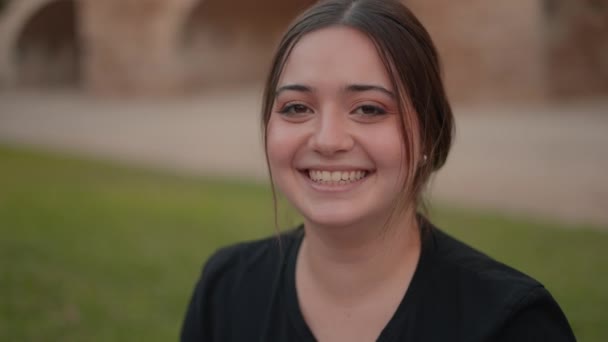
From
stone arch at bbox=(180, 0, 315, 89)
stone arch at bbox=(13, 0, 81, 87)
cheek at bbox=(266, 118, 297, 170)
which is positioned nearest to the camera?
cheek at bbox=(266, 118, 297, 170)

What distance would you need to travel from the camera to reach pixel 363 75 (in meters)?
1.21

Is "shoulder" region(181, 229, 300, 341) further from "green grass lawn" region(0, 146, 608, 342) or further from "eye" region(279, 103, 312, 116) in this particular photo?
"green grass lawn" region(0, 146, 608, 342)

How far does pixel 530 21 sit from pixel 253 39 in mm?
7103

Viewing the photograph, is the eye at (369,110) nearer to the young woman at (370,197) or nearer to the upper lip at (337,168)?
the young woman at (370,197)

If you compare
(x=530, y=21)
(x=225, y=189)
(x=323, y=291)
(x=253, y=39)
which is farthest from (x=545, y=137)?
(x=253, y=39)

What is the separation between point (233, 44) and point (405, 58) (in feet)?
43.6

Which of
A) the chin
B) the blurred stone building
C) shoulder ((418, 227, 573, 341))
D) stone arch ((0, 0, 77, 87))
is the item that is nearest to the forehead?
the chin

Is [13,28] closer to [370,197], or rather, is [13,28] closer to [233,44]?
[233,44]

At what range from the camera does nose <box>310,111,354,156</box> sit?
1190mm

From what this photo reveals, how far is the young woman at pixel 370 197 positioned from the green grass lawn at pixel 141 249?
1.32 metres

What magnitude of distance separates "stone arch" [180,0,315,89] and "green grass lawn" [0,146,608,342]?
716 centimetres

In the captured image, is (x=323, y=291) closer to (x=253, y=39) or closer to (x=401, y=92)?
(x=401, y=92)

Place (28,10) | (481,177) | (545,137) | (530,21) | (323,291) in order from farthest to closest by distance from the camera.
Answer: (28,10) → (530,21) → (545,137) → (481,177) → (323,291)

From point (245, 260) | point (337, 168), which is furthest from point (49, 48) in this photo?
point (337, 168)
